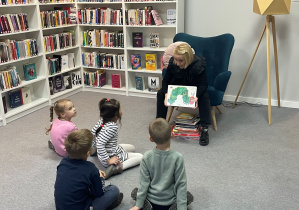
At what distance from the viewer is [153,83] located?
454cm

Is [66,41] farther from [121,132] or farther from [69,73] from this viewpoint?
[121,132]

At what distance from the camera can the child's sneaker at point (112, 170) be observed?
2482mm

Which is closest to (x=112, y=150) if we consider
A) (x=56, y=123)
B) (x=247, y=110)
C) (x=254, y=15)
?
(x=56, y=123)

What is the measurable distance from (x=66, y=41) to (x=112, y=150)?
2.67m

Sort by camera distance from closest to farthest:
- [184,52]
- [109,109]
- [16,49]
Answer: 1. [109,109]
2. [184,52]
3. [16,49]

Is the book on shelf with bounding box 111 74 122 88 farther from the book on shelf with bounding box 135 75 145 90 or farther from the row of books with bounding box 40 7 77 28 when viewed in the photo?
the row of books with bounding box 40 7 77 28

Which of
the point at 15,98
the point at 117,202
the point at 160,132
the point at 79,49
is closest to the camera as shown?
the point at 160,132

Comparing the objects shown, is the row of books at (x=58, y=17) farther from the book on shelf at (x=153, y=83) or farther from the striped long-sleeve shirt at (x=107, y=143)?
the striped long-sleeve shirt at (x=107, y=143)

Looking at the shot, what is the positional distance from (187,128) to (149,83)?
1.52 m

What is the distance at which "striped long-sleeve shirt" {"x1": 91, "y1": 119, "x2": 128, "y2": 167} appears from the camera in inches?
96.0

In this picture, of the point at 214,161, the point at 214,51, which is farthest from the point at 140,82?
the point at 214,161

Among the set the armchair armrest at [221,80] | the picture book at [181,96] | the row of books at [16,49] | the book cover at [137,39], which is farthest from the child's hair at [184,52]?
the row of books at [16,49]

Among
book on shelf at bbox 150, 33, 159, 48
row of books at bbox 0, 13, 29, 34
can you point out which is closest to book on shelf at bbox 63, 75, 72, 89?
row of books at bbox 0, 13, 29, 34

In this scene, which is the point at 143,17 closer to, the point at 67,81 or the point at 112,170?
the point at 67,81
